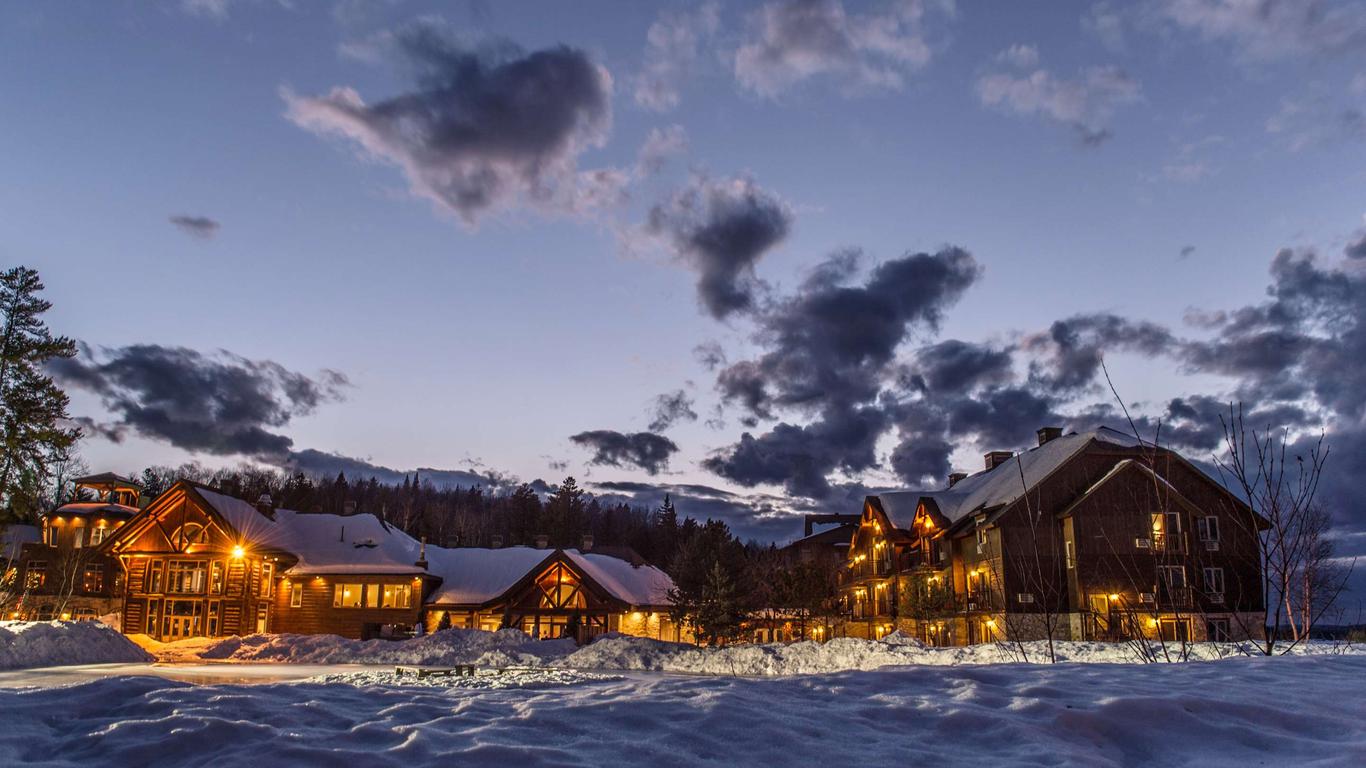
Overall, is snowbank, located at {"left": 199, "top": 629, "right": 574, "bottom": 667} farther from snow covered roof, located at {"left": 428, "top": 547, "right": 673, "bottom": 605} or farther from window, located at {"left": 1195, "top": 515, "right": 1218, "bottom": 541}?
window, located at {"left": 1195, "top": 515, "right": 1218, "bottom": 541}

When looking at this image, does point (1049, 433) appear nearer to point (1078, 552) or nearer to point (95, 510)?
point (1078, 552)

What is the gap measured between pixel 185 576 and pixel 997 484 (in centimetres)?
4440

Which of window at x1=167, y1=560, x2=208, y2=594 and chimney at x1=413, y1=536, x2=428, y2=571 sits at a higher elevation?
chimney at x1=413, y1=536, x2=428, y2=571

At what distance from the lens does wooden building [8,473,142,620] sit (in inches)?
2425

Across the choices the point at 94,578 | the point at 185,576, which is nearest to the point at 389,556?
the point at 185,576

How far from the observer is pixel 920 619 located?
4475 centimetres

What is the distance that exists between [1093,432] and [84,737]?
1707 inches

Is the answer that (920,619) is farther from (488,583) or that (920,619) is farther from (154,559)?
(154,559)

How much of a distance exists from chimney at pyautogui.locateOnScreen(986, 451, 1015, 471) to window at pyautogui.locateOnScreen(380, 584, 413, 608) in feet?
115

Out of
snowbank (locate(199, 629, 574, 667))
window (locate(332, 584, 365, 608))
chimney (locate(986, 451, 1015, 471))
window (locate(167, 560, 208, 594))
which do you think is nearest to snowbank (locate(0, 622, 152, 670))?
snowbank (locate(199, 629, 574, 667))

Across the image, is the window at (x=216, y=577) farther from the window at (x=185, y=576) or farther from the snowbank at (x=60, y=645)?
the snowbank at (x=60, y=645)

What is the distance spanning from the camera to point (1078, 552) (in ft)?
124

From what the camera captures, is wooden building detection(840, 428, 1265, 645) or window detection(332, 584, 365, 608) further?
window detection(332, 584, 365, 608)

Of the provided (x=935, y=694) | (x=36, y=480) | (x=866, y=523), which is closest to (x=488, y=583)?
(x=36, y=480)
